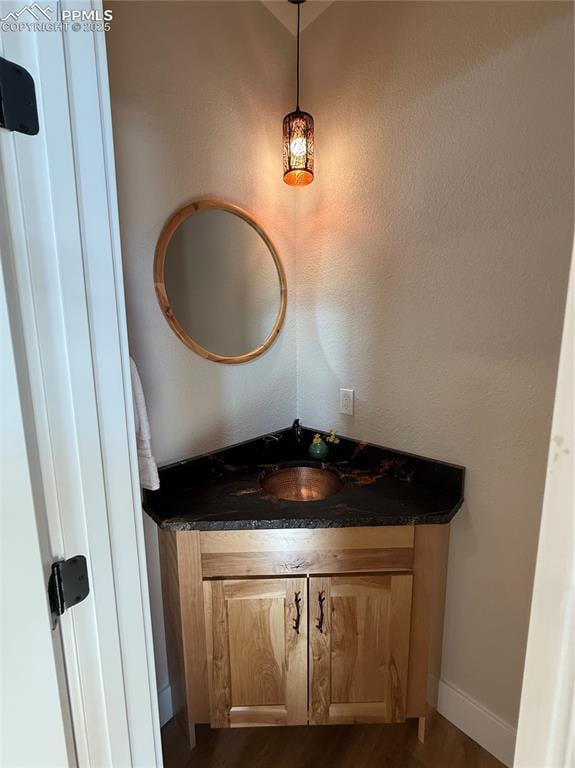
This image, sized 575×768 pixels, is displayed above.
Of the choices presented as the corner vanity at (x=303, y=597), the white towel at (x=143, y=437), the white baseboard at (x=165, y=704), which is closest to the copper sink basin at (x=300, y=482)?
the corner vanity at (x=303, y=597)

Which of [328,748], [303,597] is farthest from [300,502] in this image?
[328,748]

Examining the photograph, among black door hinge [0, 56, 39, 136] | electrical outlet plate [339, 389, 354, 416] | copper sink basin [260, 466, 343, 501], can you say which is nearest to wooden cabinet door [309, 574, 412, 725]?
copper sink basin [260, 466, 343, 501]

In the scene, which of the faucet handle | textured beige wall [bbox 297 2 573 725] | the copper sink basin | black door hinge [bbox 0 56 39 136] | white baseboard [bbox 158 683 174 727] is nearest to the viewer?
black door hinge [bbox 0 56 39 136]

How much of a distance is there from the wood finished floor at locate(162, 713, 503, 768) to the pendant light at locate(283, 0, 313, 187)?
2.04 m

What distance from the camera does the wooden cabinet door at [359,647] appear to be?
49.7 inches

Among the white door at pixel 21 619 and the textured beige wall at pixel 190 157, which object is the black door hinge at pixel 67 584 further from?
the textured beige wall at pixel 190 157

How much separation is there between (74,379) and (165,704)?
4.84 ft

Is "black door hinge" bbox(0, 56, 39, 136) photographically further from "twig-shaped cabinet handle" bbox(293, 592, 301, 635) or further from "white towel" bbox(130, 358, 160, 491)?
"twig-shaped cabinet handle" bbox(293, 592, 301, 635)

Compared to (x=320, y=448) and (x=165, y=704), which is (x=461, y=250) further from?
(x=165, y=704)

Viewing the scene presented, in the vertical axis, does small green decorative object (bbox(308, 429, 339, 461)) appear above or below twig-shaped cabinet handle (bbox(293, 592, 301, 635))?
above

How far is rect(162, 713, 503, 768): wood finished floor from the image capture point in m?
1.35

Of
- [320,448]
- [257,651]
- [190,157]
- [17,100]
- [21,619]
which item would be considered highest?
[190,157]

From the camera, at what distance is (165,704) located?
148 cm

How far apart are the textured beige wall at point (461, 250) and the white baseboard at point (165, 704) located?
1.03m
